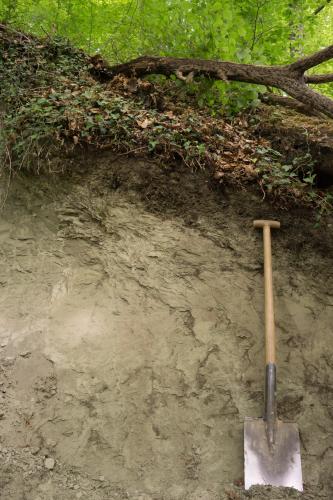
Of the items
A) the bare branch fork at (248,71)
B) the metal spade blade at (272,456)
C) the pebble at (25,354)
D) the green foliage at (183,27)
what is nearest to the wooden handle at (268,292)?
the metal spade blade at (272,456)

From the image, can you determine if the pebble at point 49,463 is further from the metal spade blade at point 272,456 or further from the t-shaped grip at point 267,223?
the t-shaped grip at point 267,223

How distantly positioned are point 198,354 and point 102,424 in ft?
3.32

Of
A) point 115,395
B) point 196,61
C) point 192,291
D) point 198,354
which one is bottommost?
point 115,395

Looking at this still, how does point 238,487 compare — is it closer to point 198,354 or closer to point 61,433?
point 198,354

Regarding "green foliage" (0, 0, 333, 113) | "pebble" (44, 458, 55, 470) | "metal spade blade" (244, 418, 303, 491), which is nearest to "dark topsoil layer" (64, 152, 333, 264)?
"green foliage" (0, 0, 333, 113)

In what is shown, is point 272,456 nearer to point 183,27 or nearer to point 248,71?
point 248,71

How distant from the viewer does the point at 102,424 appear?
11.0 feet

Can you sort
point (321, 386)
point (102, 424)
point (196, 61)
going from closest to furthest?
1. point (102, 424)
2. point (321, 386)
3. point (196, 61)

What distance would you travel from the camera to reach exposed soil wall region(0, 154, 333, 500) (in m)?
3.21

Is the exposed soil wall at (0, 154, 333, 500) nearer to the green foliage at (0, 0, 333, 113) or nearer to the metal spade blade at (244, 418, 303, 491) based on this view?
the metal spade blade at (244, 418, 303, 491)

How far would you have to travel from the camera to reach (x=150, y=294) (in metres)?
3.92

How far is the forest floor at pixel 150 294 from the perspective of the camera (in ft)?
10.6

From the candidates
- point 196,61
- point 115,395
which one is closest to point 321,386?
point 115,395

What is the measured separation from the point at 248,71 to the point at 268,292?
2.76 m
